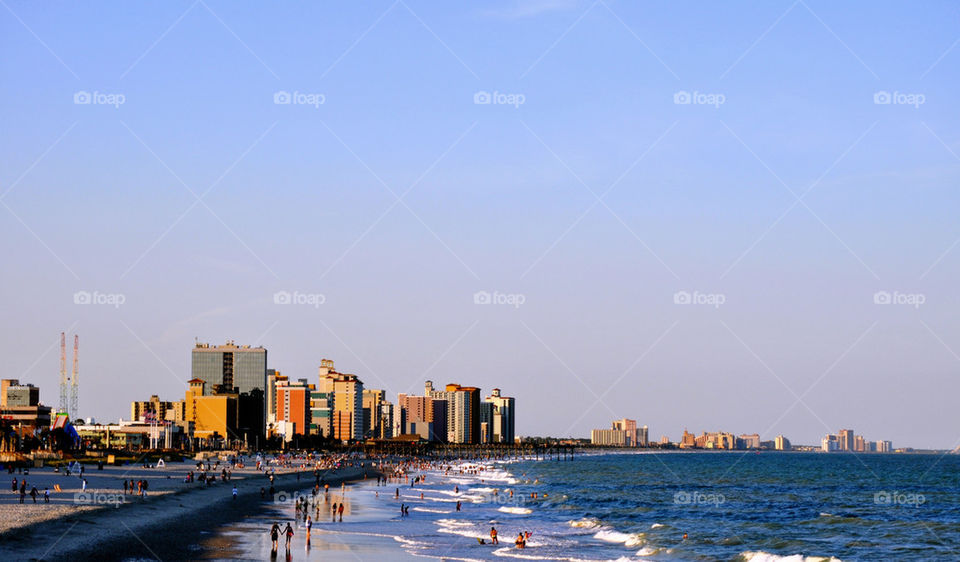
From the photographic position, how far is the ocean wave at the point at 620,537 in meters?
66.1

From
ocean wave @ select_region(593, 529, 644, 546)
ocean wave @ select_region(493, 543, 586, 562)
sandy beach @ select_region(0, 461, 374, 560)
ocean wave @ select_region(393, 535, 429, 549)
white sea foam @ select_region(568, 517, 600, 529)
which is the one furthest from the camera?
white sea foam @ select_region(568, 517, 600, 529)

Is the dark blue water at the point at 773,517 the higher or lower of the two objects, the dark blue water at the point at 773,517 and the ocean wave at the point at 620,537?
the lower

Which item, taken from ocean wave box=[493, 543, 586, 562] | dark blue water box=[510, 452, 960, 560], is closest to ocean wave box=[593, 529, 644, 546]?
dark blue water box=[510, 452, 960, 560]

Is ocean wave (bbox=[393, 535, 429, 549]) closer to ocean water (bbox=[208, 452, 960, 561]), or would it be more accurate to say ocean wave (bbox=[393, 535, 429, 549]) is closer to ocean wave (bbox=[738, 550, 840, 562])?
ocean water (bbox=[208, 452, 960, 561])

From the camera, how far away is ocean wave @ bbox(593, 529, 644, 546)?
66.1m

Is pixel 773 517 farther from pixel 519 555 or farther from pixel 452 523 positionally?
pixel 519 555

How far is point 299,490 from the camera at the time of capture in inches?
4338

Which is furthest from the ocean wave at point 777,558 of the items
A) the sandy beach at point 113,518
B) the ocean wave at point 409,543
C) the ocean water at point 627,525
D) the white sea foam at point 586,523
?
the sandy beach at point 113,518

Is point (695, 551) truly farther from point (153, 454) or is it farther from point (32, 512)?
point (153, 454)

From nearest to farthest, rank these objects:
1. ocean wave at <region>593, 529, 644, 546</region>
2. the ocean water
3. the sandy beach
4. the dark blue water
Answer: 1. the sandy beach
2. the ocean water
3. the dark blue water
4. ocean wave at <region>593, 529, 644, 546</region>

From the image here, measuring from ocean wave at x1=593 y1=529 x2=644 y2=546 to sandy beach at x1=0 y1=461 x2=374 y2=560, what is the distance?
26240mm

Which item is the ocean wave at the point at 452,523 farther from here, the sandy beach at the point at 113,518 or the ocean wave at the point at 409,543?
the sandy beach at the point at 113,518

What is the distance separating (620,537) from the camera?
68.9 meters

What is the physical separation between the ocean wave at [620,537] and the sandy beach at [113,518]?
2624 centimetres
